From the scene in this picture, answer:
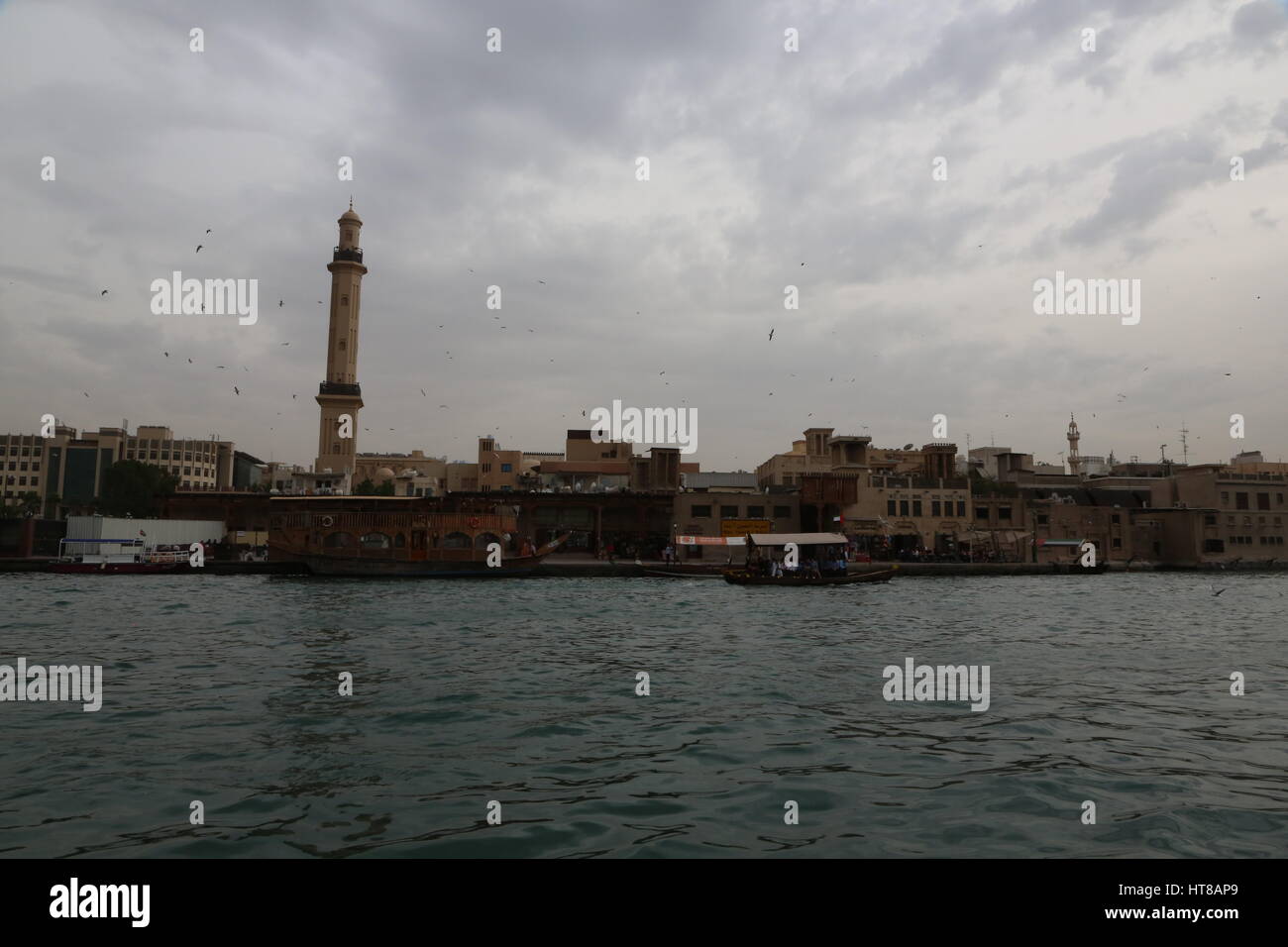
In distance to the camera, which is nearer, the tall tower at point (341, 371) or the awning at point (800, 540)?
the awning at point (800, 540)

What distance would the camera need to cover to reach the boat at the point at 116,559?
144ft

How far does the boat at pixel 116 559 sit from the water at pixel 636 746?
28.0 m

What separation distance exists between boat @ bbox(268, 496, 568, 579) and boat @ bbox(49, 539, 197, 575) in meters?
6.56

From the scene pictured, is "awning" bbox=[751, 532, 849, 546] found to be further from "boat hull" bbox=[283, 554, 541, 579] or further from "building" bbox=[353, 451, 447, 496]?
"building" bbox=[353, 451, 447, 496]

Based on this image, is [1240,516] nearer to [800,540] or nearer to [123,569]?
[800,540]

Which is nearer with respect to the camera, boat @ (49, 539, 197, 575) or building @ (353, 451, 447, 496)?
boat @ (49, 539, 197, 575)

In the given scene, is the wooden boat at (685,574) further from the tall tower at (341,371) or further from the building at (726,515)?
the tall tower at (341,371)

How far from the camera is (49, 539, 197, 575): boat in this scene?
144 ft

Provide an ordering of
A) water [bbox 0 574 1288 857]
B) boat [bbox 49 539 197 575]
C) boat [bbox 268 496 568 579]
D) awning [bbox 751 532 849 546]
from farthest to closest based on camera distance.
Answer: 1. boat [bbox 49 539 197 575]
2. boat [bbox 268 496 568 579]
3. awning [bbox 751 532 849 546]
4. water [bbox 0 574 1288 857]

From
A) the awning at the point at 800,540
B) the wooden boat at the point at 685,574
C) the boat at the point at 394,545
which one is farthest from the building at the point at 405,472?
the awning at the point at 800,540

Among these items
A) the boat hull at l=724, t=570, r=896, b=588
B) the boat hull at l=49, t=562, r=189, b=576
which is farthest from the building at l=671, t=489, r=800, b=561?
the boat hull at l=49, t=562, r=189, b=576

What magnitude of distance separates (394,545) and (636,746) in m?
37.3
